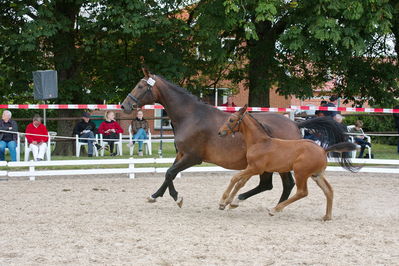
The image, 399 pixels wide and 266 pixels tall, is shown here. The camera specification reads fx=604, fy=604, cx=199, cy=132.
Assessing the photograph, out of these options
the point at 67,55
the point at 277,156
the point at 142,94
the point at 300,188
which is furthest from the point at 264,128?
the point at 67,55

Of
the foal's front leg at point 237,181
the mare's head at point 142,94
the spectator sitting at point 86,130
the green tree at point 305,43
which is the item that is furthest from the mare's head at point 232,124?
the spectator sitting at point 86,130

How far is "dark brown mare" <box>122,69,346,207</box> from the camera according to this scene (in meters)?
8.25

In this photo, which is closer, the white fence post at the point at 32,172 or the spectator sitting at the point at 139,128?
the white fence post at the point at 32,172

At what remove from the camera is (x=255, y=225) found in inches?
290

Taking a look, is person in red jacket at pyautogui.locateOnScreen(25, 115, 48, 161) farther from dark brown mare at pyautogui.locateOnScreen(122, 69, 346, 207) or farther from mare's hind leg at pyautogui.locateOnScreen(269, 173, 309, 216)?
mare's hind leg at pyautogui.locateOnScreen(269, 173, 309, 216)

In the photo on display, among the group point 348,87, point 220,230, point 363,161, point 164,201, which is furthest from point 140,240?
point 348,87

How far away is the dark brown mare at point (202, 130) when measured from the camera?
27.1ft

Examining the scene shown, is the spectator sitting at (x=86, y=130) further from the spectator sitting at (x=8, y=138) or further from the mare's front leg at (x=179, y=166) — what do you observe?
the mare's front leg at (x=179, y=166)

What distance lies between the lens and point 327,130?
869cm

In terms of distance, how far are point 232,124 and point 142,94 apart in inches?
68.4

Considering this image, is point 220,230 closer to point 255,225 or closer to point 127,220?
point 255,225

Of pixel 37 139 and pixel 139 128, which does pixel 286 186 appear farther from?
pixel 139 128

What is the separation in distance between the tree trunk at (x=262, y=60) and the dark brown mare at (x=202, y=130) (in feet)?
28.3

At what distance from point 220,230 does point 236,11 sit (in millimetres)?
8435
